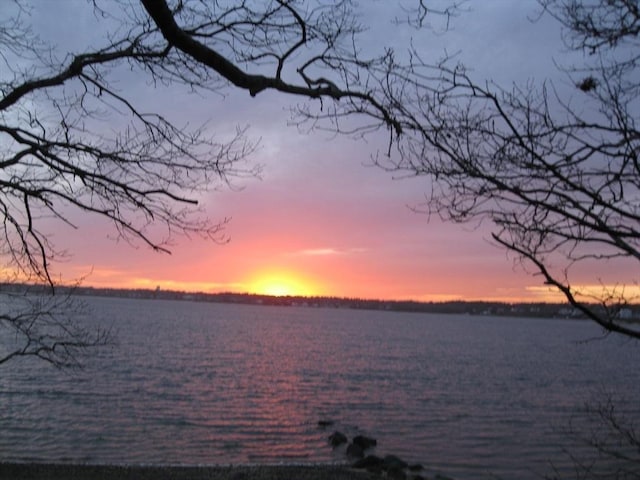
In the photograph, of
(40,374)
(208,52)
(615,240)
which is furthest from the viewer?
(40,374)

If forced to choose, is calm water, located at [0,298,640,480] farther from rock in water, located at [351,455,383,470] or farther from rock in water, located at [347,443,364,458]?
rock in water, located at [351,455,383,470]

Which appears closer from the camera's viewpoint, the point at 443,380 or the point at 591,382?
the point at 443,380

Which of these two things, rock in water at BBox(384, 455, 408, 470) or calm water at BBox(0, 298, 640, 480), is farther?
calm water at BBox(0, 298, 640, 480)

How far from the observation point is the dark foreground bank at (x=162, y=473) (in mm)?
14117

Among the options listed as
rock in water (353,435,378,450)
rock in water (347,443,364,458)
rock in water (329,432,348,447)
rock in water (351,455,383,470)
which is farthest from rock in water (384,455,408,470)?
rock in water (329,432,348,447)

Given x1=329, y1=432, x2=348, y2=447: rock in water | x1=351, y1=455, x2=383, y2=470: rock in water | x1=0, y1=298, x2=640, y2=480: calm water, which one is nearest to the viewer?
x1=351, y1=455, x2=383, y2=470: rock in water

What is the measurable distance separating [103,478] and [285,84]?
545 inches

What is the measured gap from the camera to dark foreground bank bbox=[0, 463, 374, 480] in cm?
1412

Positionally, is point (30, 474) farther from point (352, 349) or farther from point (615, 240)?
point (352, 349)

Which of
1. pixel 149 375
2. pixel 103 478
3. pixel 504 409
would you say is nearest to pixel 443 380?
pixel 504 409

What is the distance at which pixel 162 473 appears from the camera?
14.7 metres

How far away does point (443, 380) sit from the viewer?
3984 cm

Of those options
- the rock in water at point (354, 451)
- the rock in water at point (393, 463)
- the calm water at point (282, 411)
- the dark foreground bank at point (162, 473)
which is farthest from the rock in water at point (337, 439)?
the dark foreground bank at point (162, 473)

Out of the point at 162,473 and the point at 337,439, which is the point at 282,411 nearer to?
the point at 337,439
